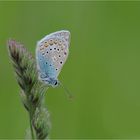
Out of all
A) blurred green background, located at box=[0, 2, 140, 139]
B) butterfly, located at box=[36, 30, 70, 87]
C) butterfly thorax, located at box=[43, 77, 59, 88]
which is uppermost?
butterfly, located at box=[36, 30, 70, 87]

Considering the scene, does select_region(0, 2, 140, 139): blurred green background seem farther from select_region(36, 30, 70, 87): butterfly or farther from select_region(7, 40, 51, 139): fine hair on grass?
select_region(7, 40, 51, 139): fine hair on grass

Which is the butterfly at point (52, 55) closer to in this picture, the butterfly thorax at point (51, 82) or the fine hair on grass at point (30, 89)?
the butterfly thorax at point (51, 82)

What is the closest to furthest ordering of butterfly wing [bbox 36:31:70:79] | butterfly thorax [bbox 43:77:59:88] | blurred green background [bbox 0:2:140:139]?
butterfly thorax [bbox 43:77:59:88] < butterfly wing [bbox 36:31:70:79] < blurred green background [bbox 0:2:140:139]

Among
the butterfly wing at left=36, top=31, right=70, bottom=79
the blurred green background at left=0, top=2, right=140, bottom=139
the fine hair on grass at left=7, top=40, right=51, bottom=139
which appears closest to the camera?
the fine hair on grass at left=7, top=40, right=51, bottom=139


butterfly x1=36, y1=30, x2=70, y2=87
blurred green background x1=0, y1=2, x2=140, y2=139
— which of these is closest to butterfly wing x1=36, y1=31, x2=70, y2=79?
butterfly x1=36, y1=30, x2=70, y2=87

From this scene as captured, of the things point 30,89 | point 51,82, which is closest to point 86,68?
point 51,82

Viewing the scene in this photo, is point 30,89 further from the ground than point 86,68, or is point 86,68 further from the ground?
point 30,89

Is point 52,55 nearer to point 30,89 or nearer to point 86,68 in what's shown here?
point 30,89
